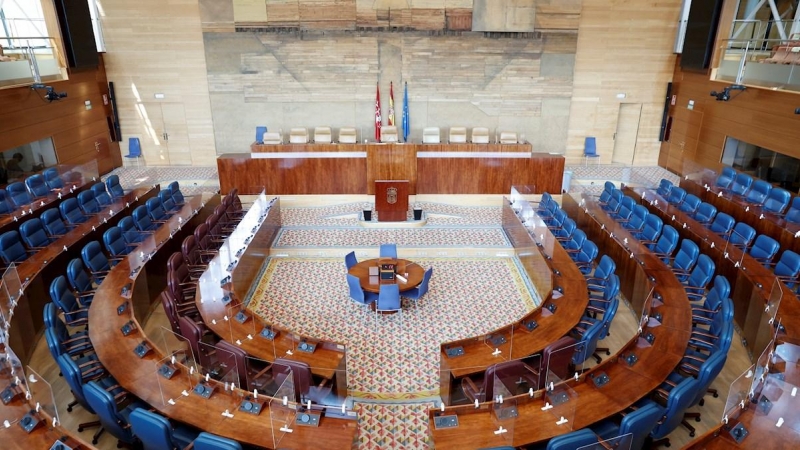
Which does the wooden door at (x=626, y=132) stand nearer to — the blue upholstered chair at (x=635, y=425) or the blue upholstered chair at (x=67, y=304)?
the blue upholstered chair at (x=635, y=425)

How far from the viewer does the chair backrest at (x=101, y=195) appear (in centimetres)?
1209

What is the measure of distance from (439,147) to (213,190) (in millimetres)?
6713

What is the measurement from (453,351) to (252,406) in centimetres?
267

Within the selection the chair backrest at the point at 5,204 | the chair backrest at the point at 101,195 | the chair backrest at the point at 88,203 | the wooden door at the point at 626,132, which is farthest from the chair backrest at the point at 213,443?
the wooden door at the point at 626,132

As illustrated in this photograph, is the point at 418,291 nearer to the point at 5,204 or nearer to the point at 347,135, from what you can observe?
the point at 5,204

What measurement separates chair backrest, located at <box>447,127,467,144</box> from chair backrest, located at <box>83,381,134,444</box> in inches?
543

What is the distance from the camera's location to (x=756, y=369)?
5676mm

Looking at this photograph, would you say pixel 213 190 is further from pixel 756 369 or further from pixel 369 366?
pixel 756 369

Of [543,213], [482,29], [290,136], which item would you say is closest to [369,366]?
[543,213]

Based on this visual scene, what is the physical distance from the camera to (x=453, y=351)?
6.85m

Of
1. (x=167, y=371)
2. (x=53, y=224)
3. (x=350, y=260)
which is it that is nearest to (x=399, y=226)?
(x=350, y=260)

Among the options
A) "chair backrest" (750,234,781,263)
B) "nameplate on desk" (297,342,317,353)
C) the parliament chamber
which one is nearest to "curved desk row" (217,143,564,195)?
the parliament chamber

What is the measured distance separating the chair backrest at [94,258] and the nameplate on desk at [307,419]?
5765 mm

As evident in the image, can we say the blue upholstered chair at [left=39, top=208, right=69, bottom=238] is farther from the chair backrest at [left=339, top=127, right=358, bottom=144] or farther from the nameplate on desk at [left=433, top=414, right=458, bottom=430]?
the chair backrest at [left=339, top=127, right=358, bottom=144]
